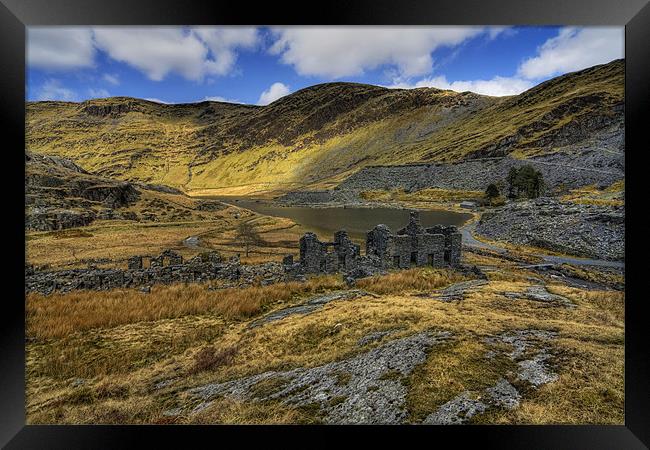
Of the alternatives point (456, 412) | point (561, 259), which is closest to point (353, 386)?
point (456, 412)

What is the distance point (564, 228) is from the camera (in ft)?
103

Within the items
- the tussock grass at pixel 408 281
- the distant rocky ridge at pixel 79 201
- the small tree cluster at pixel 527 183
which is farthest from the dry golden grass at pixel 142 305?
the small tree cluster at pixel 527 183

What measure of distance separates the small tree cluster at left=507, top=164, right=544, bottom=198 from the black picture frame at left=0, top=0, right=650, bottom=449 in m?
66.3

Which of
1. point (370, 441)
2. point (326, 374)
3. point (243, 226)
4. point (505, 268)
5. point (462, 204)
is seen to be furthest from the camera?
point (462, 204)

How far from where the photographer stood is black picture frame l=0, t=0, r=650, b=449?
4031 millimetres

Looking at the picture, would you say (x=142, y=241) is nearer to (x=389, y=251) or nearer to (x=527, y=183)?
(x=389, y=251)

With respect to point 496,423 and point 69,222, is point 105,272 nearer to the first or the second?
point 496,423

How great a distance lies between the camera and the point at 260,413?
515 cm

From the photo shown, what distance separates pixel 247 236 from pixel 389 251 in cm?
3200

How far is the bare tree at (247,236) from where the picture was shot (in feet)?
134

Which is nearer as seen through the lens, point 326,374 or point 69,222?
point 326,374

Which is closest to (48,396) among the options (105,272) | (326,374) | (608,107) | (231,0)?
(326,374)

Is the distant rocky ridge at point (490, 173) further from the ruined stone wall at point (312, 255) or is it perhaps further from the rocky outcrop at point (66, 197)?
the rocky outcrop at point (66, 197)
